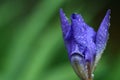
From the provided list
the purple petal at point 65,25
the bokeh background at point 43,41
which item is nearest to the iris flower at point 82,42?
the purple petal at point 65,25

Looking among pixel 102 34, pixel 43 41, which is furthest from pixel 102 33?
pixel 43 41

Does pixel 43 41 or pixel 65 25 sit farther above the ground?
pixel 65 25

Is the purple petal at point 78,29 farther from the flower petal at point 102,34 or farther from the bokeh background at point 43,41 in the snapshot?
the bokeh background at point 43,41

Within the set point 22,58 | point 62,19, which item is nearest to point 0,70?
point 22,58

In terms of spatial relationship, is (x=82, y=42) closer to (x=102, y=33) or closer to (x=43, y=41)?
(x=102, y=33)

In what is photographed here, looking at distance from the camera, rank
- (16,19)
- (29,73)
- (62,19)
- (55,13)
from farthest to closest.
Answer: (16,19)
(55,13)
(29,73)
(62,19)

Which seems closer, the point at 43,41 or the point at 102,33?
the point at 102,33

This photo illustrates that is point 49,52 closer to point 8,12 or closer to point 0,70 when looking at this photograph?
point 0,70
